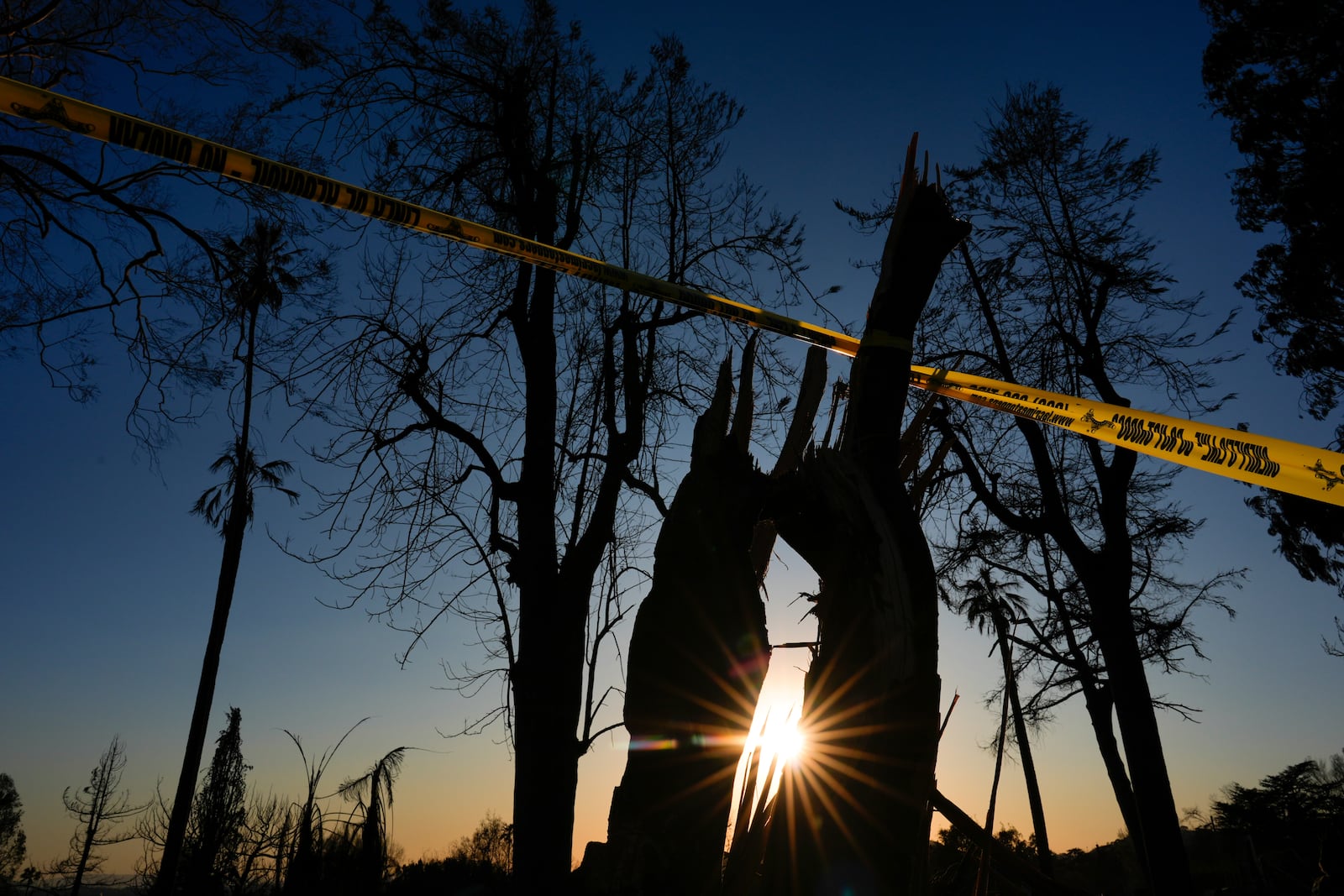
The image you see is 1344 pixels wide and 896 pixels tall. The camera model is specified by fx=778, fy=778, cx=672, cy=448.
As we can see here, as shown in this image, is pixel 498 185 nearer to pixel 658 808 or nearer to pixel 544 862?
pixel 544 862

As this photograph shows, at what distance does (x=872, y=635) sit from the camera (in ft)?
6.61

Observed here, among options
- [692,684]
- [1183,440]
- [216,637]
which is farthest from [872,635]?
[216,637]

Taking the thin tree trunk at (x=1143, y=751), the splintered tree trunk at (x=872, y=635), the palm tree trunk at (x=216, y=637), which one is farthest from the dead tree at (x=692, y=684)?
the palm tree trunk at (x=216, y=637)

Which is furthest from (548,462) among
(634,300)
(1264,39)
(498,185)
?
(1264,39)

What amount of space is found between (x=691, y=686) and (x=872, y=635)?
508 millimetres

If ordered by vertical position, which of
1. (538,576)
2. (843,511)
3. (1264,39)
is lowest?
(843,511)

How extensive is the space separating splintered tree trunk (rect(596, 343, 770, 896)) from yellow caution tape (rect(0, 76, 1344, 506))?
73 cm

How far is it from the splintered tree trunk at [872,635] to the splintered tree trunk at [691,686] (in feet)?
0.56

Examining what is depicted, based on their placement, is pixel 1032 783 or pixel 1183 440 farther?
pixel 1032 783

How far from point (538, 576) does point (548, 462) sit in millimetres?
1160

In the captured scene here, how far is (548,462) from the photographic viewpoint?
25.6ft

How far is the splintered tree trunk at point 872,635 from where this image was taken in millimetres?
1852

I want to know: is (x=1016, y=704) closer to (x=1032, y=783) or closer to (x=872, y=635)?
(x=1032, y=783)

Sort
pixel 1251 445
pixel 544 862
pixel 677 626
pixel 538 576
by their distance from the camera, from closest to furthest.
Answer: pixel 677 626
pixel 1251 445
pixel 544 862
pixel 538 576
